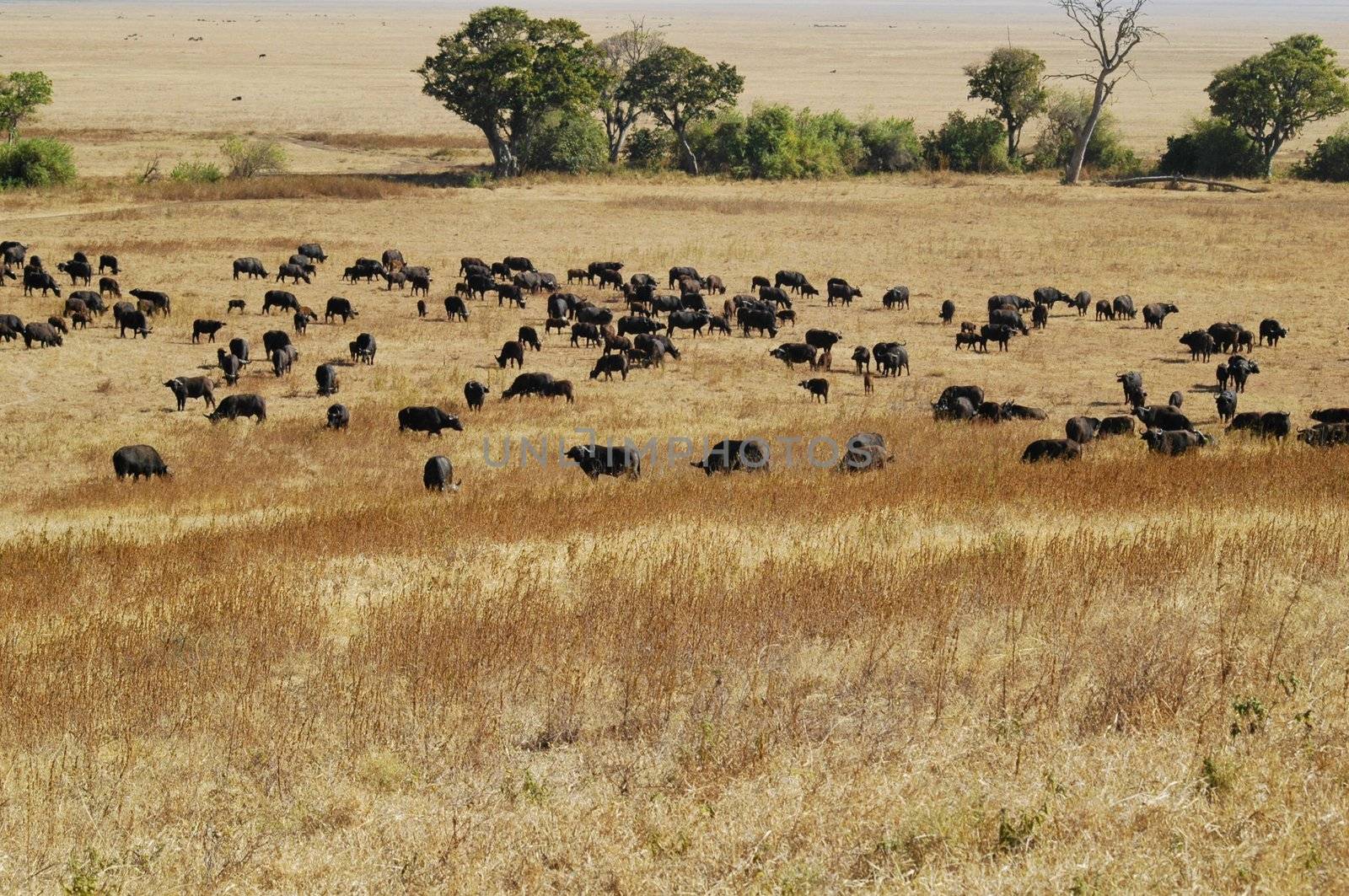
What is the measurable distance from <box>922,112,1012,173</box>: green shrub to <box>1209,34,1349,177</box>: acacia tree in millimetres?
12022

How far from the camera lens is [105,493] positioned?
1788 centimetres

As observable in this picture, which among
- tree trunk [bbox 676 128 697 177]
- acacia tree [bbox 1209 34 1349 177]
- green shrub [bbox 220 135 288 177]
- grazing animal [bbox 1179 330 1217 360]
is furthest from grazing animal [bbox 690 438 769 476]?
acacia tree [bbox 1209 34 1349 177]

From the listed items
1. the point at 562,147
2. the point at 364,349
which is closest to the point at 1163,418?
the point at 364,349

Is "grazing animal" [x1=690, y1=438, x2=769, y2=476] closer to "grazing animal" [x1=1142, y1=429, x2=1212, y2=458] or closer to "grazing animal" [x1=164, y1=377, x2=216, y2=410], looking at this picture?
"grazing animal" [x1=1142, y1=429, x2=1212, y2=458]

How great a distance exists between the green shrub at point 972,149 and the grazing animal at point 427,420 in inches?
2295

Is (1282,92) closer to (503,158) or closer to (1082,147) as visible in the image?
(1082,147)

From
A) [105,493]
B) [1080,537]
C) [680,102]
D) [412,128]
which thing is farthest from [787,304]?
[412,128]

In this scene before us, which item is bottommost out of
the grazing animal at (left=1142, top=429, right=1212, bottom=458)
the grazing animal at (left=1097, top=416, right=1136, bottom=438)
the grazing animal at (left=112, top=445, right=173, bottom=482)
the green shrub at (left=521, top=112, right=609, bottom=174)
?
the grazing animal at (left=112, top=445, right=173, bottom=482)

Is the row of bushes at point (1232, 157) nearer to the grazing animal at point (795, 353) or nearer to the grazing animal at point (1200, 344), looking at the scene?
the grazing animal at point (1200, 344)

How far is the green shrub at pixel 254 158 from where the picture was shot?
209ft

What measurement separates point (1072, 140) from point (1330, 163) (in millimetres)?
15276

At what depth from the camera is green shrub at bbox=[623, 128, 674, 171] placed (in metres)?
74.9

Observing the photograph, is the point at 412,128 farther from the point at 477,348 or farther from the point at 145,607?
the point at 145,607

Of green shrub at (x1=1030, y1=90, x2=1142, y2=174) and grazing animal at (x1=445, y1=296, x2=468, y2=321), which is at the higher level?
green shrub at (x1=1030, y1=90, x2=1142, y2=174)
